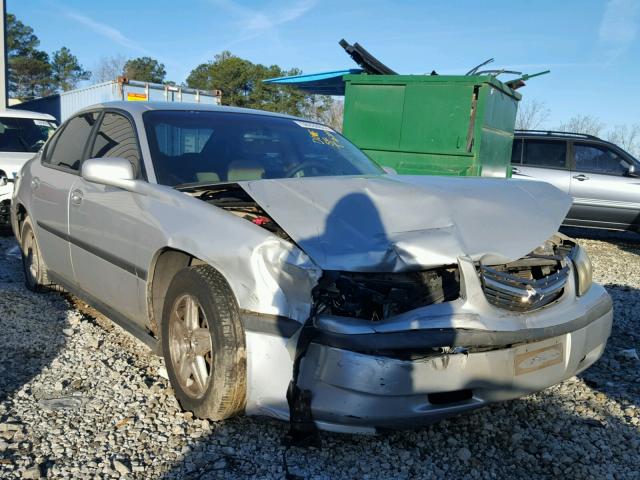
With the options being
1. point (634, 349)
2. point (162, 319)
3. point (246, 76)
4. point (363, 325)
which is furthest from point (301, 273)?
point (246, 76)

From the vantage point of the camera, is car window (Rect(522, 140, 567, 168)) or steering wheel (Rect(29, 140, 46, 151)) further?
car window (Rect(522, 140, 567, 168))

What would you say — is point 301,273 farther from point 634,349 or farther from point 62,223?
point 634,349

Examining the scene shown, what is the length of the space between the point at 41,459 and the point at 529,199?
2634 mm

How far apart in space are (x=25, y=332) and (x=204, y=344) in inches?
73.9

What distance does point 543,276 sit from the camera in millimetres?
2830

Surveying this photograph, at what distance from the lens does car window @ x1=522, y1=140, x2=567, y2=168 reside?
9617 millimetres

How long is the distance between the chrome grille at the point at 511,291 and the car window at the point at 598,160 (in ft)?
25.6

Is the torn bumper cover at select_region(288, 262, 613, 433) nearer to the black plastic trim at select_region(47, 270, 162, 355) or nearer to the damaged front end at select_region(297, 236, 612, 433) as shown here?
the damaged front end at select_region(297, 236, 612, 433)

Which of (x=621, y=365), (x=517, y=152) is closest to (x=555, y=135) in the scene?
(x=517, y=152)

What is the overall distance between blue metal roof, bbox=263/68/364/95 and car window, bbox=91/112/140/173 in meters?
7.86

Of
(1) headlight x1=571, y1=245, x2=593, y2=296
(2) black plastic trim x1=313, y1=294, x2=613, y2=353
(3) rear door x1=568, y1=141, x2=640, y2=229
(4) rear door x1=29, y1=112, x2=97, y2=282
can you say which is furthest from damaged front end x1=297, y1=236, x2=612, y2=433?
(3) rear door x1=568, y1=141, x2=640, y2=229

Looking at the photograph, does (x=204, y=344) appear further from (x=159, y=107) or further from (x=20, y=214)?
(x=20, y=214)

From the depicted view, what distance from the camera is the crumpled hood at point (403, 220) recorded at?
2410mm

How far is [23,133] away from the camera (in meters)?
8.53
